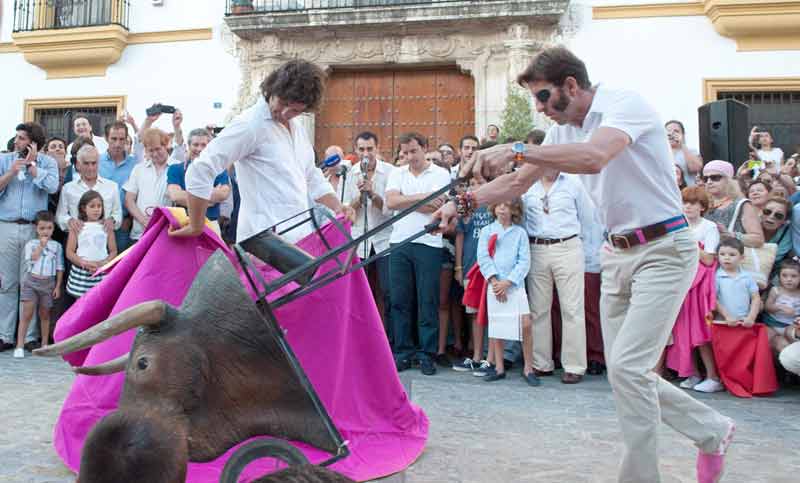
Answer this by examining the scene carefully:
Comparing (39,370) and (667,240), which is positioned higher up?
(667,240)

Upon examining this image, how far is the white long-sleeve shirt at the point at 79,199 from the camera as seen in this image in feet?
23.0

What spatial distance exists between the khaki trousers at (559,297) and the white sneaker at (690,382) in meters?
0.85

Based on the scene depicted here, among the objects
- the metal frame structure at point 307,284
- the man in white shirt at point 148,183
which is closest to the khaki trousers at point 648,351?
the metal frame structure at point 307,284

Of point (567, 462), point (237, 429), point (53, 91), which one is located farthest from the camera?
point (53, 91)

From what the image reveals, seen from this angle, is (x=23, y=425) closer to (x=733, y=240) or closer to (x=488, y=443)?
(x=488, y=443)

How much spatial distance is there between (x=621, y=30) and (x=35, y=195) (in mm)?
9985

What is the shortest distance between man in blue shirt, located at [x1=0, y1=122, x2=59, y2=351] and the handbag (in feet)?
22.4

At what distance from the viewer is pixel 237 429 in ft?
8.94

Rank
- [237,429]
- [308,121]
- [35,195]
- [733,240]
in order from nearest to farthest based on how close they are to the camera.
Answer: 1. [237,429]
2. [733,240]
3. [35,195]
4. [308,121]

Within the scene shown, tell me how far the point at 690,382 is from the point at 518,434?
2400 millimetres

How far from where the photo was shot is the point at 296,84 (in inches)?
138

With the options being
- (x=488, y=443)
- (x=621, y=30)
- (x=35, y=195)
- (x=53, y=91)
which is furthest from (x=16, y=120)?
(x=488, y=443)

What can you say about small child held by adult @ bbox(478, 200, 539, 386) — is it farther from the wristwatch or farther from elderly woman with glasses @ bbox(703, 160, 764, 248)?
the wristwatch

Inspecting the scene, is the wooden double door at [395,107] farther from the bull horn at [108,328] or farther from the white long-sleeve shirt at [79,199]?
the bull horn at [108,328]
